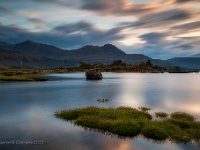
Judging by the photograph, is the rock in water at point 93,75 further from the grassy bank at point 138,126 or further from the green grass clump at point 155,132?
the green grass clump at point 155,132

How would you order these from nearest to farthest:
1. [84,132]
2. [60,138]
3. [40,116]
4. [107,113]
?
[60,138], [84,132], [107,113], [40,116]

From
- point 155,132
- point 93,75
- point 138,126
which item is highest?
point 93,75

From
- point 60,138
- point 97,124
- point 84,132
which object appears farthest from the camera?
point 97,124

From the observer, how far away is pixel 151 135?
26.6 m

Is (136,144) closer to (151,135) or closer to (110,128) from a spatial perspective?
(151,135)

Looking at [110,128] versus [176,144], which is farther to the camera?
[110,128]

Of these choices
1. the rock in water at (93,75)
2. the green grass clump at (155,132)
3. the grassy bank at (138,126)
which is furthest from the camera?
the rock in water at (93,75)

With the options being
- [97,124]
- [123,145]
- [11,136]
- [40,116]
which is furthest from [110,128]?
[40,116]

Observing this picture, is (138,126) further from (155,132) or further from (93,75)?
(93,75)

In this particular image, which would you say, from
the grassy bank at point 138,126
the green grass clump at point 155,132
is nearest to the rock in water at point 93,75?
the grassy bank at point 138,126

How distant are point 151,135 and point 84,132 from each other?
26.3 feet

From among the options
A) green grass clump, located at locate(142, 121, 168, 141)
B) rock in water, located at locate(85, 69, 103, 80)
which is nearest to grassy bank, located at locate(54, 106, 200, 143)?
green grass clump, located at locate(142, 121, 168, 141)

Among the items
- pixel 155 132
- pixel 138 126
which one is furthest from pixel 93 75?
pixel 155 132

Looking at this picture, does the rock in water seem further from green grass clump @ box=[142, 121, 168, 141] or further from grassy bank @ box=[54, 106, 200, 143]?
green grass clump @ box=[142, 121, 168, 141]
